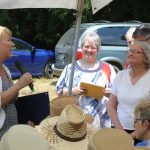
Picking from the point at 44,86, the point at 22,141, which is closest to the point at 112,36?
the point at 44,86

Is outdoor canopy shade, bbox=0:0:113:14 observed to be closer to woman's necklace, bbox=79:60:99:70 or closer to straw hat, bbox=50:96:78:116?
woman's necklace, bbox=79:60:99:70

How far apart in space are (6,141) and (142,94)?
2084mm

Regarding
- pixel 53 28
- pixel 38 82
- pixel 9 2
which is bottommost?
pixel 38 82

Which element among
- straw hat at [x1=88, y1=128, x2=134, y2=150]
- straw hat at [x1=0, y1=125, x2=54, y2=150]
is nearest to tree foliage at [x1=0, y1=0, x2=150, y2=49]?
straw hat at [x1=88, y1=128, x2=134, y2=150]

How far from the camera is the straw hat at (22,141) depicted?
1236 mm

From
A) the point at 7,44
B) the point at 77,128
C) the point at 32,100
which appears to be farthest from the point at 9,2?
the point at 77,128

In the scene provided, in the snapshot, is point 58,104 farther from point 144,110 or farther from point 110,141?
point 110,141

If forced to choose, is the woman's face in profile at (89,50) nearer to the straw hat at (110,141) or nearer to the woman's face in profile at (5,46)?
the woman's face in profile at (5,46)

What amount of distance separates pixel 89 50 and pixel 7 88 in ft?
3.57

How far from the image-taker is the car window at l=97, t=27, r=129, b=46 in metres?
10.1

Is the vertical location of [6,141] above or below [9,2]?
below

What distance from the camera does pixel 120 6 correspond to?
1702cm

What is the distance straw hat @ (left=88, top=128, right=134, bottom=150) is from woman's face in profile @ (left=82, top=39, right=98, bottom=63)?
7.45 ft

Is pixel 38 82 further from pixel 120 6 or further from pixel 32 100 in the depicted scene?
pixel 32 100
